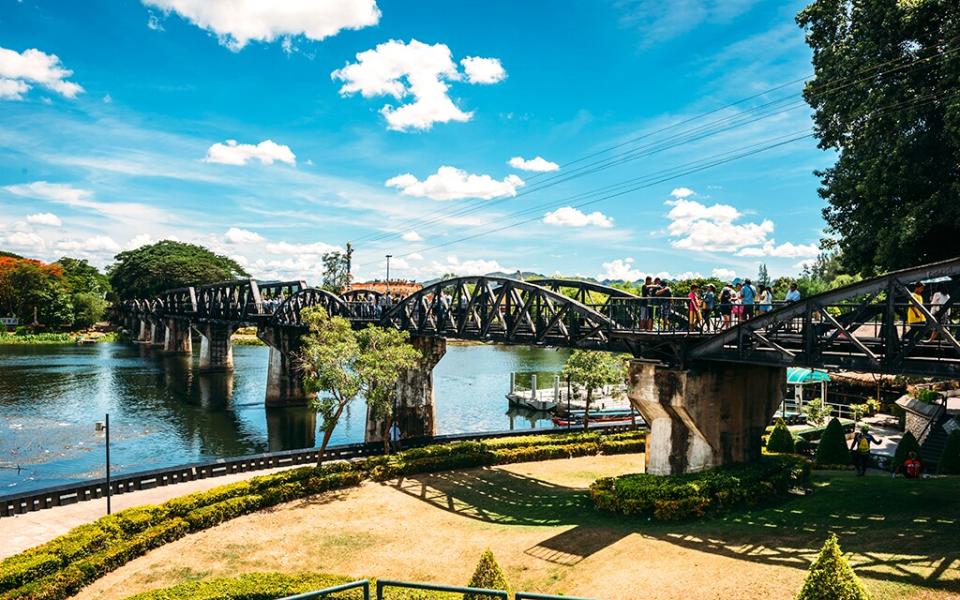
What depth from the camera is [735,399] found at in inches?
969

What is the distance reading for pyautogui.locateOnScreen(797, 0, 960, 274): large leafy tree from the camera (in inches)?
995

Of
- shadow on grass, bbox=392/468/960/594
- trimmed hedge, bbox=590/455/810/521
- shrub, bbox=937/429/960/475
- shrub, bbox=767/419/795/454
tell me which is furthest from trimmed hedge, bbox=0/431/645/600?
shrub, bbox=937/429/960/475

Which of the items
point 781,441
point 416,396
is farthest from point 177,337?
point 781,441

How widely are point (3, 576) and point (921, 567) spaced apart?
23.5 meters

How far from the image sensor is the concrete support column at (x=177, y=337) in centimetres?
10938

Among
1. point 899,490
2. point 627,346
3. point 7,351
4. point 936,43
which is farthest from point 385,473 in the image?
point 7,351

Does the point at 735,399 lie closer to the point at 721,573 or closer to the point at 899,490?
the point at 899,490

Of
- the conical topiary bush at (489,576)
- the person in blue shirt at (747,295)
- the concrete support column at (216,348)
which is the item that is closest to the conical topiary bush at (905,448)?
the person in blue shirt at (747,295)

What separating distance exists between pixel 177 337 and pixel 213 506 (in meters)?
96.6

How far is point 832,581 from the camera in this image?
1101 cm

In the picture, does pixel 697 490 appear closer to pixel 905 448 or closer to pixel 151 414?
pixel 905 448

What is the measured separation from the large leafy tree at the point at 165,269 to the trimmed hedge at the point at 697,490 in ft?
432

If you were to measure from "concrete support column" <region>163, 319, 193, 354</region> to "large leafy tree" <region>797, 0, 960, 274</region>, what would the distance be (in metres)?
106

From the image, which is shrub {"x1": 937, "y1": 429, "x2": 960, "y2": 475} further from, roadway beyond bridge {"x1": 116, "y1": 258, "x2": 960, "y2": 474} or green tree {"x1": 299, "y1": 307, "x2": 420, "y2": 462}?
green tree {"x1": 299, "y1": 307, "x2": 420, "y2": 462}
